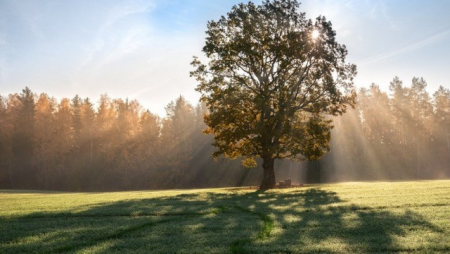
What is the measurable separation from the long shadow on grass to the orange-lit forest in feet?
184

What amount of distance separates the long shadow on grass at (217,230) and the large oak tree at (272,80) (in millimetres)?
16859

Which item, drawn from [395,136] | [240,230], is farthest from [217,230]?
[395,136]

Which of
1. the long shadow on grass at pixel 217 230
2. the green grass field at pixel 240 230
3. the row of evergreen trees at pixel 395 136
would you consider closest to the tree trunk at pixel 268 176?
the green grass field at pixel 240 230

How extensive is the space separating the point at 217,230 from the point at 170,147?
6754 centimetres

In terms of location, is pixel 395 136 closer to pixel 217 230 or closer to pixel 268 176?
pixel 268 176

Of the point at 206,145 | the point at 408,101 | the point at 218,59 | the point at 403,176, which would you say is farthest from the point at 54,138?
the point at 408,101

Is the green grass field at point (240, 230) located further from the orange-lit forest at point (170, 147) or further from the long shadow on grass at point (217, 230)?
the orange-lit forest at point (170, 147)

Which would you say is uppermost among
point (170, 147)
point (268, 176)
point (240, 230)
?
point (170, 147)

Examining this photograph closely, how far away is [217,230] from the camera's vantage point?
1205 cm

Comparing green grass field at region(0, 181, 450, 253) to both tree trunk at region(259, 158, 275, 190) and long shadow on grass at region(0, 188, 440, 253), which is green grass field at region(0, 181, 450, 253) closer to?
long shadow on grass at region(0, 188, 440, 253)

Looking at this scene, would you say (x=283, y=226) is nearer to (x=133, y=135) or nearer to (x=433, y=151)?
(x=133, y=135)

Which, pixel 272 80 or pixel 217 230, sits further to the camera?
pixel 272 80

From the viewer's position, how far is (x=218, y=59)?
34188 millimetres

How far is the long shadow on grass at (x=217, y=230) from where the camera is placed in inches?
382
